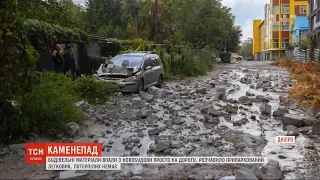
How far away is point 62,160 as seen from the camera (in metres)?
5.59

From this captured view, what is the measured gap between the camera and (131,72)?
13938 mm

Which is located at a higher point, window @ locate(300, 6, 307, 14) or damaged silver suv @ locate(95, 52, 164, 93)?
window @ locate(300, 6, 307, 14)

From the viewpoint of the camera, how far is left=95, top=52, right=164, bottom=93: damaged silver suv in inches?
543

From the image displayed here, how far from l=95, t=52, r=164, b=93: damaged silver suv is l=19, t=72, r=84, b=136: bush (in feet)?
17.8

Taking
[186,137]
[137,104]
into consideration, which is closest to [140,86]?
[137,104]

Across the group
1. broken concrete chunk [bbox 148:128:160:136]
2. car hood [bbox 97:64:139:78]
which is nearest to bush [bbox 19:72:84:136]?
broken concrete chunk [bbox 148:128:160:136]

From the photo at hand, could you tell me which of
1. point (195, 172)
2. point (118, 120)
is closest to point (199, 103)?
point (118, 120)

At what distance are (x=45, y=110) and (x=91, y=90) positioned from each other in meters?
4.04

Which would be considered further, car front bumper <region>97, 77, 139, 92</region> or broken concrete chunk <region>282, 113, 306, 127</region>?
car front bumper <region>97, 77, 139, 92</region>

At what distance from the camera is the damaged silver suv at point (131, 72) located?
1380 centimetres

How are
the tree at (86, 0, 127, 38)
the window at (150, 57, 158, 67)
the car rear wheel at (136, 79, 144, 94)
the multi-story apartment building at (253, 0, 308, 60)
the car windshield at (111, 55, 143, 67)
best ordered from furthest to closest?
the multi-story apartment building at (253, 0, 308, 60)
the tree at (86, 0, 127, 38)
the window at (150, 57, 158, 67)
the car windshield at (111, 55, 143, 67)
the car rear wheel at (136, 79, 144, 94)

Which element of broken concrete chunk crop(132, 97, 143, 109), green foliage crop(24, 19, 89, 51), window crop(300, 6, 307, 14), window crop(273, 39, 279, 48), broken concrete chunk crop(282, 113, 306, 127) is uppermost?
window crop(300, 6, 307, 14)

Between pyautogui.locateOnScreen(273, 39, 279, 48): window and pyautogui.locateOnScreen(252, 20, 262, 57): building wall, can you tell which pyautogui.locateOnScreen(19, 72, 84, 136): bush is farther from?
pyautogui.locateOnScreen(252, 20, 262, 57): building wall

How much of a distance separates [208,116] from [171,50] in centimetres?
1800
